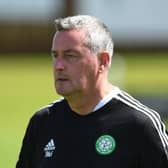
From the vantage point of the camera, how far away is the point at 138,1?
2898 centimetres

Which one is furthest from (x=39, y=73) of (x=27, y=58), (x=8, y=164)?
(x=8, y=164)

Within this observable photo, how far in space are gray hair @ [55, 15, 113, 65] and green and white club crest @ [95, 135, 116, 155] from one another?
51 cm

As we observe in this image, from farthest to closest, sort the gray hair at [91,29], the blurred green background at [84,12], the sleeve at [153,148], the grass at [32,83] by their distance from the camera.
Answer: the blurred green background at [84,12] → the grass at [32,83] → the gray hair at [91,29] → the sleeve at [153,148]

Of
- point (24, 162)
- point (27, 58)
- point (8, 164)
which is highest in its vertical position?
point (24, 162)

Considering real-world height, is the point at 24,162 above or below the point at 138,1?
above

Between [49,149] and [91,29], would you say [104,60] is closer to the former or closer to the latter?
[91,29]

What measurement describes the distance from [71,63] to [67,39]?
5.7 inches

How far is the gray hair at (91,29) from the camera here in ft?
19.6

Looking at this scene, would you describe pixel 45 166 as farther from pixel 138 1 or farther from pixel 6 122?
pixel 138 1

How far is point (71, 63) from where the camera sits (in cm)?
598

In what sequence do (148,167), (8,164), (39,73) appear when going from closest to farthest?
1. (148,167)
2. (8,164)
3. (39,73)

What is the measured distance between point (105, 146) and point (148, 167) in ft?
0.92

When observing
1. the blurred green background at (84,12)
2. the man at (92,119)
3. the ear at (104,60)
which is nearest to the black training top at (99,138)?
the man at (92,119)

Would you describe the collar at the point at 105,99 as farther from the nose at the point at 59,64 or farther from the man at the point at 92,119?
the nose at the point at 59,64
